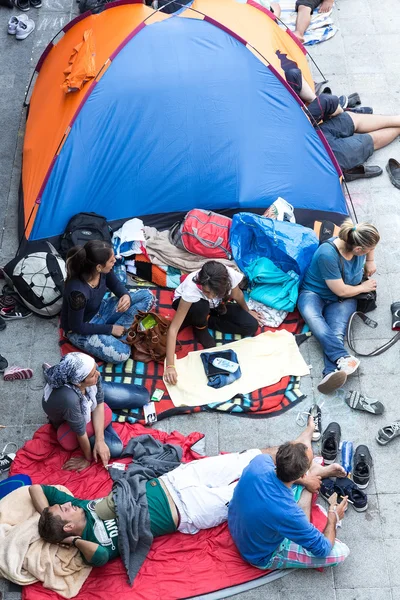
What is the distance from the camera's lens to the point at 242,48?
691cm

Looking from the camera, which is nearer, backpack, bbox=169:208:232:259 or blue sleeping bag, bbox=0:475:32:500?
blue sleeping bag, bbox=0:475:32:500

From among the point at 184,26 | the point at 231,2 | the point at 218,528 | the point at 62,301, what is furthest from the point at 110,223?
the point at 218,528

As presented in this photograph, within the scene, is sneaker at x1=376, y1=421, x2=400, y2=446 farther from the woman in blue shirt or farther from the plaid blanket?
the plaid blanket

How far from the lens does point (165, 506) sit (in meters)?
5.03

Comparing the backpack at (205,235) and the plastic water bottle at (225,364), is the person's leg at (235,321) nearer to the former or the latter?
the plastic water bottle at (225,364)

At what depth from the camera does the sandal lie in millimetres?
5719

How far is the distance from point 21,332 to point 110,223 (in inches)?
46.0

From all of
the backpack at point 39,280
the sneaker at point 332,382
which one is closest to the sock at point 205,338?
the sneaker at point 332,382

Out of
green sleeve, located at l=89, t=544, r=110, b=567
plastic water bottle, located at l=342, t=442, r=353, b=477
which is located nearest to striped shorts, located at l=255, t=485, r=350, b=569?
plastic water bottle, located at l=342, t=442, r=353, b=477

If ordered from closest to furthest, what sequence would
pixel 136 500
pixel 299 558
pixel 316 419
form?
1. pixel 299 558
2. pixel 136 500
3. pixel 316 419

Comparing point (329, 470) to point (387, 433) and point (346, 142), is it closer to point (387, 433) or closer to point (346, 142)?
point (387, 433)

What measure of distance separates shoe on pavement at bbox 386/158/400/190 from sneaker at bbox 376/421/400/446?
256 centimetres

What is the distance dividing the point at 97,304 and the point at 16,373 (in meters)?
0.78

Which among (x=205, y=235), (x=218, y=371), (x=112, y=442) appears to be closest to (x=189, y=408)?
(x=218, y=371)
